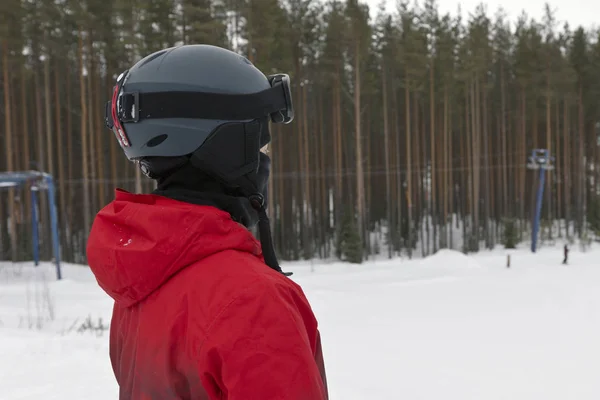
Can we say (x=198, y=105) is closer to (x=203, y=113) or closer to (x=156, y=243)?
(x=203, y=113)

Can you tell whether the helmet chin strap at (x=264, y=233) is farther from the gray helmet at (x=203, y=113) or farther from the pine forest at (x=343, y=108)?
the pine forest at (x=343, y=108)

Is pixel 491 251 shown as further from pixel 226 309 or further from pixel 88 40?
pixel 226 309

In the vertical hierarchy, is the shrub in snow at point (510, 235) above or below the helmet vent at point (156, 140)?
below

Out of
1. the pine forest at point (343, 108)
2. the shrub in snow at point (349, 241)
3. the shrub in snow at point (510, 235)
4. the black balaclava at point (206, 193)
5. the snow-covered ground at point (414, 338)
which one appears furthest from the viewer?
the shrub in snow at point (510, 235)

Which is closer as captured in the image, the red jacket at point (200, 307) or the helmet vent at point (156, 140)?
the red jacket at point (200, 307)

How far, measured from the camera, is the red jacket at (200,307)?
2.80 ft

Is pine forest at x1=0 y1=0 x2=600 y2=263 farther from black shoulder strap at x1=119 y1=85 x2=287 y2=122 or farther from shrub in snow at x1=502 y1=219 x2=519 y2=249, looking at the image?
black shoulder strap at x1=119 y1=85 x2=287 y2=122

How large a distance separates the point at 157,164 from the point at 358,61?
2279cm

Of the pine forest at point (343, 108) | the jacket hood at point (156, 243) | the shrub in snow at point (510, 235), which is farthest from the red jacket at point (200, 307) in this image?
the shrub in snow at point (510, 235)

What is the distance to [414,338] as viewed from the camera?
25.6ft

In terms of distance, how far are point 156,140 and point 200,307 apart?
0.48m

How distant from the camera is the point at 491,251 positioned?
2420 centimetres

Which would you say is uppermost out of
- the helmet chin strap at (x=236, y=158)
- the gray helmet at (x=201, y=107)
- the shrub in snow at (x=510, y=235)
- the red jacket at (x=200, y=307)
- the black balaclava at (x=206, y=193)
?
the gray helmet at (x=201, y=107)

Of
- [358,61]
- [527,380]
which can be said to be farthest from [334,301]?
[358,61]
